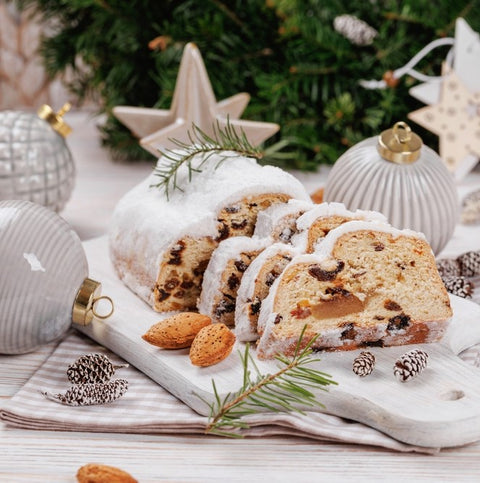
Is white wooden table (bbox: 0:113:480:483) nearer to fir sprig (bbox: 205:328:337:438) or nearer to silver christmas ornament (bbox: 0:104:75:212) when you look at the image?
fir sprig (bbox: 205:328:337:438)

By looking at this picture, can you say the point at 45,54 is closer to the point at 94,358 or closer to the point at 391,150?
the point at 391,150

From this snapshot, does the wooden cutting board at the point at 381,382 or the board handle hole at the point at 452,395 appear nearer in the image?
the wooden cutting board at the point at 381,382

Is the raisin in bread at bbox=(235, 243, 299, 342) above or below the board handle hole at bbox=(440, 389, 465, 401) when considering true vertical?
above

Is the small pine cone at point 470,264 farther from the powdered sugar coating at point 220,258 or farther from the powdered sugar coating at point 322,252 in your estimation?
the powdered sugar coating at point 220,258

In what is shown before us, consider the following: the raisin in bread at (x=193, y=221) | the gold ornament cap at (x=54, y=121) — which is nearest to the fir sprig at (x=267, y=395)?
the raisin in bread at (x=193, y=221)

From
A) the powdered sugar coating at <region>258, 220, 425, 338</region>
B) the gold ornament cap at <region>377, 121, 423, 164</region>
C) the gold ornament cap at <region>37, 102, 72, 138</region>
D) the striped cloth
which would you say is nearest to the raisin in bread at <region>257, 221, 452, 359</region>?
the powdered sugar coating at <region>258, 220, 425, 338</region>

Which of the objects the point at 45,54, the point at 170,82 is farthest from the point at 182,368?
the point at 45,54
